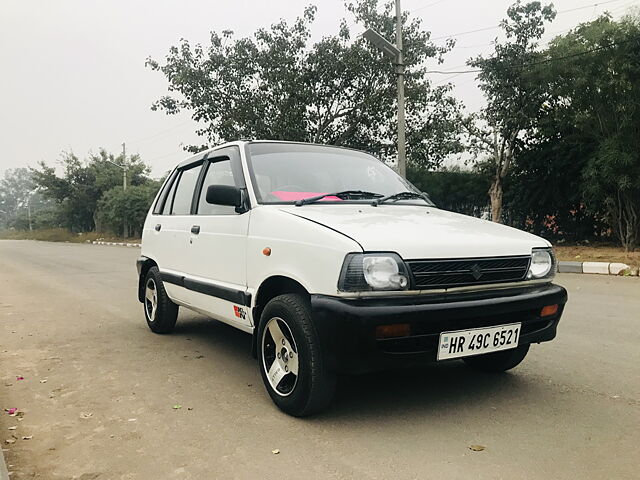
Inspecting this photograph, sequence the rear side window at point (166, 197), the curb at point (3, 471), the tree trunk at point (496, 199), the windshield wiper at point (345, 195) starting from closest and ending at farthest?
1. the curb at point (3, 471)
2. the windshield wiper at point (345, 195)
3. the rear side window at point (166, 197)
4. the tree trunk at point (496, 199)

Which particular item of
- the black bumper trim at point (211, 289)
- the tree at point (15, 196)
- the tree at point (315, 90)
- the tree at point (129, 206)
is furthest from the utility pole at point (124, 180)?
the tree at point (15, 196)

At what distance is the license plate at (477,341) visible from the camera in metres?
2.72

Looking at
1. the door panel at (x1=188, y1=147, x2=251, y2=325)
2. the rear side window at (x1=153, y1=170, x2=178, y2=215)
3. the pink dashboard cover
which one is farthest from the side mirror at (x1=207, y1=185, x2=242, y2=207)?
the rear side window at (x1=153, y1=170, x2=178, y2=215)

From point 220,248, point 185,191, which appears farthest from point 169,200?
point 220,248

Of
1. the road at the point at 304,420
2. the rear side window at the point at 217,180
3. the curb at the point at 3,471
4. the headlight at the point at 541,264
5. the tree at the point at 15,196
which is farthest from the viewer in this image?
the tree at the point at 15,196

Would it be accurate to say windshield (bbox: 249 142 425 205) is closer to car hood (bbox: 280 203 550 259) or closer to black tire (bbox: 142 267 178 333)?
car hood (bbox: 280 203 550 259)

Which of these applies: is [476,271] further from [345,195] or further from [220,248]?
[220,248]

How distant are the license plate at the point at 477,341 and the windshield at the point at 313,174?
122 centimetres

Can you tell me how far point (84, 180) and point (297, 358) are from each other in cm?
4487

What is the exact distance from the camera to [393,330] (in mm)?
2590

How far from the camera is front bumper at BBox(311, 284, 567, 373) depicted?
2.55 m

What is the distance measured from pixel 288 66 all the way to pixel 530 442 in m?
17.5

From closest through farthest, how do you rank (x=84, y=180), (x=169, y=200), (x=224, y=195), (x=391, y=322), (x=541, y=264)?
(x=391, y=322) → (x=541, y=264) → (x=224, y=195) → (x=169, y=200) → (x=84, y=180)

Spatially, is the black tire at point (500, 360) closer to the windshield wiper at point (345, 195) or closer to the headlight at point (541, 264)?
the headlight at point (541, 264)
